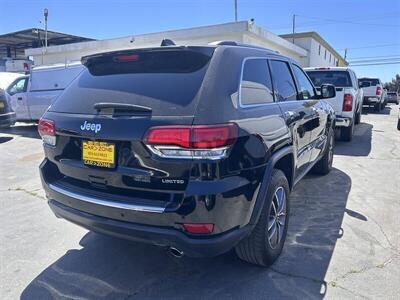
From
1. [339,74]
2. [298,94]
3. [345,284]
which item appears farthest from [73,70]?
[345,284]

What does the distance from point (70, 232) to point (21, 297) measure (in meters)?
1.15

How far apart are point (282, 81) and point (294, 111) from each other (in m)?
0.36

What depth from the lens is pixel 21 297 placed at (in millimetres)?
2732

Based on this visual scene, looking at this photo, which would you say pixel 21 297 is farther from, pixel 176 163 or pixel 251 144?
pixel 251 144

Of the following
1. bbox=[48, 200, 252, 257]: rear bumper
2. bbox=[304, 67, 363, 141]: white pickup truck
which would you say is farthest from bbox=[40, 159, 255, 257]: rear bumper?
bbox=[304, 67, 363, 141]: white pickup truck

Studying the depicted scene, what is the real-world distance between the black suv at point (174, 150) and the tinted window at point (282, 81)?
1.07 feet

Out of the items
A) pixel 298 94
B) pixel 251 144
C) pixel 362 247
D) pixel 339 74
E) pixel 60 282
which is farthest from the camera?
pixel 339 74

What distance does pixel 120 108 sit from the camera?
250cm

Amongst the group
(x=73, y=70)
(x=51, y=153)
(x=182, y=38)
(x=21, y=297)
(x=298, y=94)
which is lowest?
(x=21, y=297)

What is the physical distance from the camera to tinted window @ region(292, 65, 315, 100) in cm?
439

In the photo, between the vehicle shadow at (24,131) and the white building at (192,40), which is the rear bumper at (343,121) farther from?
the vehicle shadow at (24,131)

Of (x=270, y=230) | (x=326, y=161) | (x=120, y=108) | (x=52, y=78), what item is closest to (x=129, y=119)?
(x=120, y=108)

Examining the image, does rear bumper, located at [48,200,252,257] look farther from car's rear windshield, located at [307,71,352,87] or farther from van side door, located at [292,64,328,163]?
car's rear windshield, located at [307,71,352,87]

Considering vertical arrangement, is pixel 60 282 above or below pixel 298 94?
below
